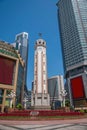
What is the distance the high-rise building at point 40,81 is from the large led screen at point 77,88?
1405 inches

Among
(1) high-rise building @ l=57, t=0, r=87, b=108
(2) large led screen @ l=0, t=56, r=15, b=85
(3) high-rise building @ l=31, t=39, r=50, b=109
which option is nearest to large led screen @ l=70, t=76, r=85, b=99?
(1) high-rise building @ l=57, t=0, r=87, b=108

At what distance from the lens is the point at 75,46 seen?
121875 mm

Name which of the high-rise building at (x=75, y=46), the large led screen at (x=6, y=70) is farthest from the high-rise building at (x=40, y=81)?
the high-rise building at (x=75, y=46)

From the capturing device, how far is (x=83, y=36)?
392 ft

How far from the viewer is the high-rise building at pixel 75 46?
94500 mm

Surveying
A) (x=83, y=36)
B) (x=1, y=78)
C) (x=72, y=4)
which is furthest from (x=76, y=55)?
(x=1, y=78)

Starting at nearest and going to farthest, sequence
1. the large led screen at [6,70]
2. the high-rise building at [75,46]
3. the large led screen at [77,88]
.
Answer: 1. the large led screen at [6,70]
2. the large led screen at [77,88]
3. the high-rise building at [75,46]

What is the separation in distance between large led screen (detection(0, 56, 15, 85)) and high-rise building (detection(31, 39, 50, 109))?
16230 mm

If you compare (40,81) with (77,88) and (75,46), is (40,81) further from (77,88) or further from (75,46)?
(75,46)

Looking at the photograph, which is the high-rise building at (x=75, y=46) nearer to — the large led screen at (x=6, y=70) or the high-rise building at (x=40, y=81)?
the high-rise building at (x=40, y=81)

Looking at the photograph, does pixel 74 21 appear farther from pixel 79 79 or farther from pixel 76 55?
pixel 79 79

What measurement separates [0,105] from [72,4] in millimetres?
127211

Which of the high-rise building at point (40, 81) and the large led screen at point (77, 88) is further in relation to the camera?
the large led screen at point (77, 88)

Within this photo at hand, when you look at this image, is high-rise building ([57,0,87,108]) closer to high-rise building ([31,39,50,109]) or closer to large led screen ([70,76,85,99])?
large led screen ([70,76,85,99])
